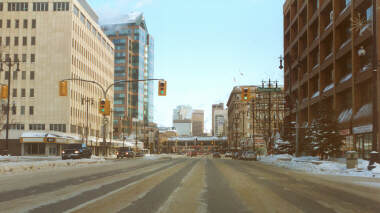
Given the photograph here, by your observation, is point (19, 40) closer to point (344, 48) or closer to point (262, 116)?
point (262, 116)

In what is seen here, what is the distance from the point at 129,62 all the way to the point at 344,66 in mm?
141745

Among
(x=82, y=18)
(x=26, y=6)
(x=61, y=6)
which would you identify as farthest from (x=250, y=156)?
(x=26, y=6)

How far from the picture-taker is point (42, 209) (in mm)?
9039

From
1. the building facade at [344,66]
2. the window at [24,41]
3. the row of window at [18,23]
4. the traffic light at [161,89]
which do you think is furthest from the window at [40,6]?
the traffic light at [161,89]

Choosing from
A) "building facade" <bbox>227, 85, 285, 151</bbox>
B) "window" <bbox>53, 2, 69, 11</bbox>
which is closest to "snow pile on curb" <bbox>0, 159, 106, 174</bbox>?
"building facade" <bbox>227, 85, 285, 151</bbox>

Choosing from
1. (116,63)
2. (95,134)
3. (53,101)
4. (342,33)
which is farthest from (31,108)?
(116,63)

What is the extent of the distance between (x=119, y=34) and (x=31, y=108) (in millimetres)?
96172

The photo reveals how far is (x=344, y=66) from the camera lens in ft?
140

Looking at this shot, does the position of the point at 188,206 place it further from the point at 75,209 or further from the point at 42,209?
the point at 42,209

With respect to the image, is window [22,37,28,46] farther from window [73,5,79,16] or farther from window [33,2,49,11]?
window [73,5,79,16]

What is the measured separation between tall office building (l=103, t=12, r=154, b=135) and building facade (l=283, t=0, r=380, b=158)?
4718 inches

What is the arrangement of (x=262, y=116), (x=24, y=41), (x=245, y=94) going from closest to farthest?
(x=245, y=94), (x=24, y=41), (x=262, y=116)

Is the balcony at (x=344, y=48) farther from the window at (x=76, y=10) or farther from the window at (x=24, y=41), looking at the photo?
the window at (x=24, y=41)

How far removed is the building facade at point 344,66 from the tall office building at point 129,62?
119834 mm
